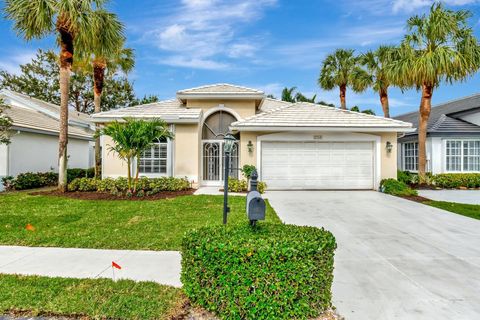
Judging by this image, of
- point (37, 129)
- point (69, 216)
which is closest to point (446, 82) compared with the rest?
point (69, 216)

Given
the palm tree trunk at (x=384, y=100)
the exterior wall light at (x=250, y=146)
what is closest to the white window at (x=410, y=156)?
the palm tree trunk at (x=384, y=100)

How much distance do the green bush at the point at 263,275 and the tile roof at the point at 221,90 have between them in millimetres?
13019

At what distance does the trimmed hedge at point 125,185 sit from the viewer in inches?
492

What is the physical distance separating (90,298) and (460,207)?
11.3m

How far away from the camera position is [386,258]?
514 cm

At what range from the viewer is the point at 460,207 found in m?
10.1

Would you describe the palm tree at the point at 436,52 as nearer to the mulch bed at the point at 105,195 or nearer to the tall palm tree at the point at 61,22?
the mulch bed at the point at 105,195

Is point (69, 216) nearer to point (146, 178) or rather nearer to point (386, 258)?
point (146, 178)

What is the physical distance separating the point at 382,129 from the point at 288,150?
14.5 feet

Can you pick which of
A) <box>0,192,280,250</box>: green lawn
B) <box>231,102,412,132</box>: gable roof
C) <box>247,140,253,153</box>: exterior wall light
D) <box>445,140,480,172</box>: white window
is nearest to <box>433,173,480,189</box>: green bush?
<box>445,140,480,172</box>: white window

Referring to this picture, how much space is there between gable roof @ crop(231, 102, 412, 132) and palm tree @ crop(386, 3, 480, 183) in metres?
2.51

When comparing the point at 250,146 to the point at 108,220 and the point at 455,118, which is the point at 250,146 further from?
the point at 455,118

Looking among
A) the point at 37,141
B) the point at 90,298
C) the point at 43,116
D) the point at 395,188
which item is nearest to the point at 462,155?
the point at 395,188

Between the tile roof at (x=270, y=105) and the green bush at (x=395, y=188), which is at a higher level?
the tile roof at (x=270, y=105)
